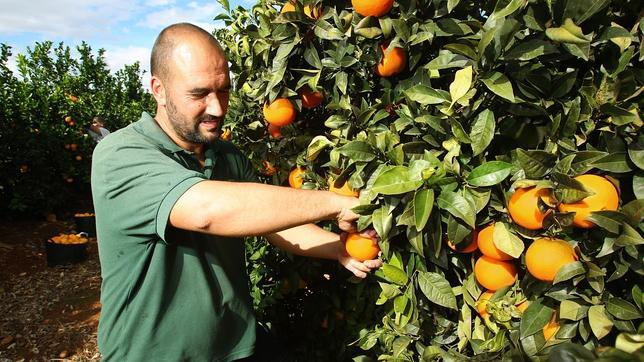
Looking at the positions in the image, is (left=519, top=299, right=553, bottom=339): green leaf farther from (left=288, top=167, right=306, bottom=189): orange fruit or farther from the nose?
the nose

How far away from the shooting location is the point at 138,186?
153cm

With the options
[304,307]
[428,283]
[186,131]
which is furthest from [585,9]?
[304,307]

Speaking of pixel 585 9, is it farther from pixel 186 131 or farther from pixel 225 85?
pixel 186 131

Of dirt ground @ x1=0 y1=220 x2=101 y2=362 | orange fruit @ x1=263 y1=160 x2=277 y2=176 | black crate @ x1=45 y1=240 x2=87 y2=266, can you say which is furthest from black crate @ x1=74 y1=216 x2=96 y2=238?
orange fruit @ x1=263 y1=160 x2=277 y2=176

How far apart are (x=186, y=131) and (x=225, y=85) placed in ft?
0.83

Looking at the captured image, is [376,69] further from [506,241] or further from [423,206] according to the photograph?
[506,241]

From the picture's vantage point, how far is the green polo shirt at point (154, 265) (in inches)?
60.1

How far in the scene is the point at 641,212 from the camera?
95cm

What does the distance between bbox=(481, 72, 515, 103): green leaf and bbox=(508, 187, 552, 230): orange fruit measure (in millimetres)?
230

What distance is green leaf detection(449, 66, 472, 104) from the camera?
1093mm

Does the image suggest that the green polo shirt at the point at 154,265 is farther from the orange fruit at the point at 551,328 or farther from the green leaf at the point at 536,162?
the orange fruit at the point at 551,328

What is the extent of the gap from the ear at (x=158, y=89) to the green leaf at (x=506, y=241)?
4.65ft

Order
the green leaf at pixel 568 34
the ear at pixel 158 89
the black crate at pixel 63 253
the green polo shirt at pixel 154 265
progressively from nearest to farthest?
1. the green leaf at pixel 568 34
2. the green polo shirt at pixel 154 265
3. the ear at pixel 158 89
4. the black crate at pixel 63 253

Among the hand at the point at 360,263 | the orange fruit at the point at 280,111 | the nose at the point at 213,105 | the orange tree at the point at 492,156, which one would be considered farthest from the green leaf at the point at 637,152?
the nose at the point at 213,105
